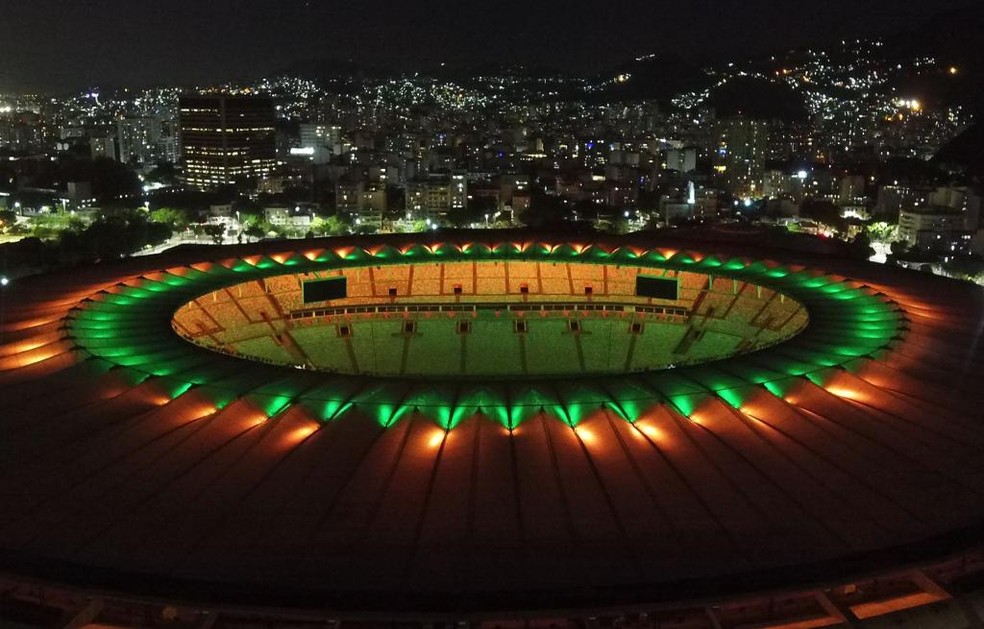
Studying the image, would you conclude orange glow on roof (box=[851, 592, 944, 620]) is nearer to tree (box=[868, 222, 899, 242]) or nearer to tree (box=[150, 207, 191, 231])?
tree (box=[868, 222, 899, 242])

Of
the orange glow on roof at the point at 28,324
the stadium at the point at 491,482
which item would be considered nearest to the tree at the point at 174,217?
the stadium at the point at 491,482

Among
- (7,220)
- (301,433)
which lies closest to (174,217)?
(7,220)

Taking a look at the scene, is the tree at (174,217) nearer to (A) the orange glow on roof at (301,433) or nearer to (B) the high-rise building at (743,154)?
(A) the orange glow on roof at (301,433)

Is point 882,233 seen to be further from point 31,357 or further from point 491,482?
point 31,357

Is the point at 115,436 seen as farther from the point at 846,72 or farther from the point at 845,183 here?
the point at 846,72

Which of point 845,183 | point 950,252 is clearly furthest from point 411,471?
point 845,183

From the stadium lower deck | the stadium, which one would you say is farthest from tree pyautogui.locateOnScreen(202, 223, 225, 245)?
the stadium
